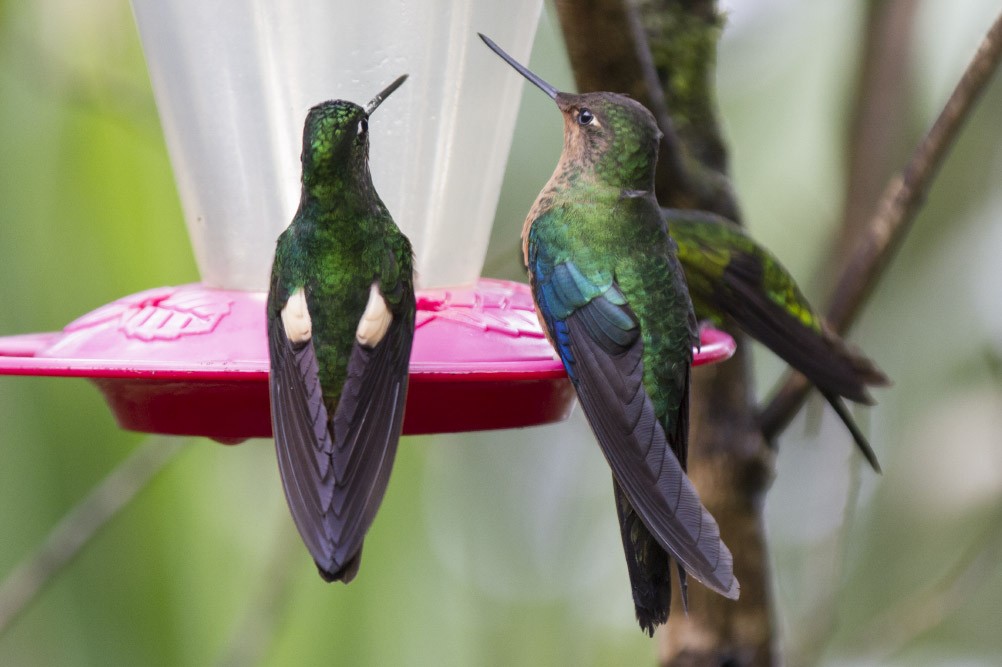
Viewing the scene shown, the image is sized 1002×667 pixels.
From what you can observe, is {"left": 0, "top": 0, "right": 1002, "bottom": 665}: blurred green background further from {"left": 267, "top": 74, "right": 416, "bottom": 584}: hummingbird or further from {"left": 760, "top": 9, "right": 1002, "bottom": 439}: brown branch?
{"left": 267, "top": 74, "right": 416, "bottom": 584}: hummingbird

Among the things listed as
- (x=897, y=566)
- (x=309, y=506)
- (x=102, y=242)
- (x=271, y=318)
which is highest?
(x=271, y=318)

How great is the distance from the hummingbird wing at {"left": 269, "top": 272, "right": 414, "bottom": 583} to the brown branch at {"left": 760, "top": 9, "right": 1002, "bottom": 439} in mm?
1231

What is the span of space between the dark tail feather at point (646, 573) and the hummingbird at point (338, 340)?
0.45 m

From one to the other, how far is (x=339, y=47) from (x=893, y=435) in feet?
12.8

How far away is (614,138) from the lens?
2039 millimetres

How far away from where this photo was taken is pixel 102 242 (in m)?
3.23

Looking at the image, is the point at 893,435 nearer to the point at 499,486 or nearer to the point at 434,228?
the point at 499,486

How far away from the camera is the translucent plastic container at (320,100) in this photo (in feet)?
6.25

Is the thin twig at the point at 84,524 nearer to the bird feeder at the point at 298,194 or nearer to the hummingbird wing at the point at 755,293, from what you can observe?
the bird feeder at the point at 298,194

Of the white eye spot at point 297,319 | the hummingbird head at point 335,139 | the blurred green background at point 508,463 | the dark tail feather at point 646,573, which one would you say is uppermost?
the hummingbird head at point 335,139

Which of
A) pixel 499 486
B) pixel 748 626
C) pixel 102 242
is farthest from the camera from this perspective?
pixel 499 486

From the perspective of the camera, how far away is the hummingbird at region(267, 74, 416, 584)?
1.46 metres

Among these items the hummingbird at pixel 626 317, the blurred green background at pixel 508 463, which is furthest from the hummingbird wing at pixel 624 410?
the blurred green background at pixel 508 463

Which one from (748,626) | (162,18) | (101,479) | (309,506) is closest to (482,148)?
(162,18)
